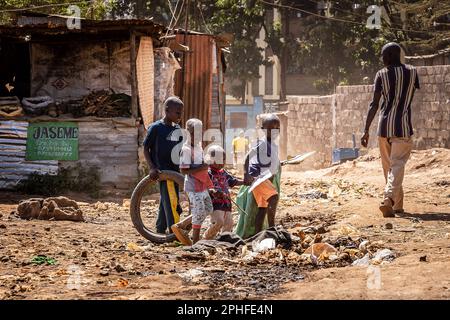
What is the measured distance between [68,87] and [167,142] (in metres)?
8.47

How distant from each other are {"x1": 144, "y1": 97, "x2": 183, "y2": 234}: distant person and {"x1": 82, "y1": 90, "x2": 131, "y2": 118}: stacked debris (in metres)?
7.12

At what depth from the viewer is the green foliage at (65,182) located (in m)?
15.7

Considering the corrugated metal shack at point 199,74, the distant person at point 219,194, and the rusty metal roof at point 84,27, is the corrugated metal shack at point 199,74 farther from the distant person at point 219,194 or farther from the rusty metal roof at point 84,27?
the distant person at point 219,194

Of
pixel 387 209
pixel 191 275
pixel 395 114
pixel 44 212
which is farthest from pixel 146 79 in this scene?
pixel 191 275

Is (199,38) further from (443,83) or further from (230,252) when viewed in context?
(230,252)

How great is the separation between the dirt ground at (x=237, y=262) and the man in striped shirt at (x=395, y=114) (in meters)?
0.44

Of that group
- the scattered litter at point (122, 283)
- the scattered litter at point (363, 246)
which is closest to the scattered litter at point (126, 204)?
the scattered litter at point (363, 246)

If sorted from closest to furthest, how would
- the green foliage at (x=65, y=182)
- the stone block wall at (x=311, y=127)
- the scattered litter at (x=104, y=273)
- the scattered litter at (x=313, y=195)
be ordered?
the scattered litter at (x=104, y=273), the scattered litter at (x=313, y=195), the green foliage at (x=65, y=182), the stone block wall at (x=311, y=127)

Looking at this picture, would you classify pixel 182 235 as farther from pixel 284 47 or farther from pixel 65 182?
pixel 284 47

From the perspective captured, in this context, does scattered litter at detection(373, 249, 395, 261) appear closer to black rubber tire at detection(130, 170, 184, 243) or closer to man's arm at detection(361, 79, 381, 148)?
black rubber tire at detection(130, 170, 184, 243)

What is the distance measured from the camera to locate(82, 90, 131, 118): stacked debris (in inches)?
642

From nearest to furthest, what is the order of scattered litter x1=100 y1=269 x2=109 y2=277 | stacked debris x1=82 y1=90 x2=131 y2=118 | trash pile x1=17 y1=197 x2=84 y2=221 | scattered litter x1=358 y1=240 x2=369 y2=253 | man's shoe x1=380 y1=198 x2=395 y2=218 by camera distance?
scattered litter x1=100 y1=269 x2=109 y2=277
scattered litter x1=358 y1=240 x2=369 y2=253
man's shoe x1=380 y1=198 x2=395 y2=218
trash pile x1=17 y1=197 x2=84 y2=221
stacked debris x1=82 y1=90 x2=131 y2=118

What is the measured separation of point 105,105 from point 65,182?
163 centimetres

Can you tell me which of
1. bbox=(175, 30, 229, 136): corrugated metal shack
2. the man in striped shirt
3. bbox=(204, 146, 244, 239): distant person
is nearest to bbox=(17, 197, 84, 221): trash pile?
bbox=(204, 146, 244, 239): distant person
